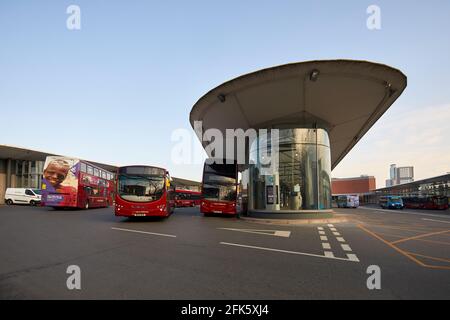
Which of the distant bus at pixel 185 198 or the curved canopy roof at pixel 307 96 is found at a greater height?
the curved canopy roof at pixel 307 96

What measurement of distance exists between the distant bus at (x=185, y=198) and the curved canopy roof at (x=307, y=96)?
70.3ft

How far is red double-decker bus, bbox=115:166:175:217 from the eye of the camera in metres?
13.9

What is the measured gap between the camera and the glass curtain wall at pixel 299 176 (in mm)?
15953

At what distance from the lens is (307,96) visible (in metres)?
14.7

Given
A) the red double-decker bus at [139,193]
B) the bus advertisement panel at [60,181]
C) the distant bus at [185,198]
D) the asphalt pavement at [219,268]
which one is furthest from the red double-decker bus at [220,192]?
the distant bus at [185,198]

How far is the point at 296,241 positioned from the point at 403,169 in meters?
210

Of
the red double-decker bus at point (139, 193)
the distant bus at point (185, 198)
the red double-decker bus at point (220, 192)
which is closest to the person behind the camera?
the red double-decker bus at point (139, 193)

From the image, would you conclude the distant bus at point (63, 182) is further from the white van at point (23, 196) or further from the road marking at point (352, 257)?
the road marking at point (352, 257)

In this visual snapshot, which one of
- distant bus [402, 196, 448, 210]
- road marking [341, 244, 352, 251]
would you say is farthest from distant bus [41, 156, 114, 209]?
distant bus [402, 196, 448, 210]

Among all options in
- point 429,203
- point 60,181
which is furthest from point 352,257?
point 429,203

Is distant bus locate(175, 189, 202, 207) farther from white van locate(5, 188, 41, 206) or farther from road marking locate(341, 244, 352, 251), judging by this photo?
road marking locate(341, 244, 352, 251)

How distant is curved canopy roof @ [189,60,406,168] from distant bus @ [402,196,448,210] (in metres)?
27.1
